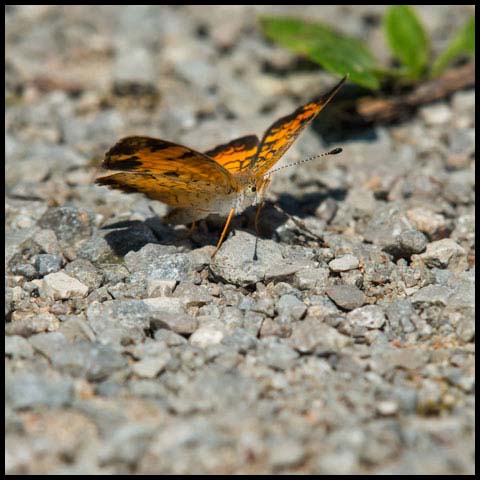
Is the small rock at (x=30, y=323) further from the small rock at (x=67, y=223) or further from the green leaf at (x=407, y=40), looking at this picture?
the green leaf at (x=407, y=40)

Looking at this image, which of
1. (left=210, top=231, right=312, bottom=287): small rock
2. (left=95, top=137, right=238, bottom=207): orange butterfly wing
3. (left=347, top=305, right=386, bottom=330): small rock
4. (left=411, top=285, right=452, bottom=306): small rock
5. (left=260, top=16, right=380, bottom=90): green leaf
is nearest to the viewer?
(left=347, top=305, right=386, bottom=330): small rock

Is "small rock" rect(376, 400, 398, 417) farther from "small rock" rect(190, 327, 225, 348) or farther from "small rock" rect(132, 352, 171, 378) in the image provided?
"small rock" rect(132, 352, 171, 378)

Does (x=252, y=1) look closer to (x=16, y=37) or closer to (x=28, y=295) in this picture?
(x=16, y=37)

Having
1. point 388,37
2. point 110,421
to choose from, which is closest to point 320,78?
point 388,37

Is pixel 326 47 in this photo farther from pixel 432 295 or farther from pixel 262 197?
pixel 432 295

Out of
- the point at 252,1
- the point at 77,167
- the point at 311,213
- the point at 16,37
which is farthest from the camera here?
the point at 252,1

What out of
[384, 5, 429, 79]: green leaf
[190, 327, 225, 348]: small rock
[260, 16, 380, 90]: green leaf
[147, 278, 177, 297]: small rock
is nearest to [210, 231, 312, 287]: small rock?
[147, 278, 177, 297]: small rock
